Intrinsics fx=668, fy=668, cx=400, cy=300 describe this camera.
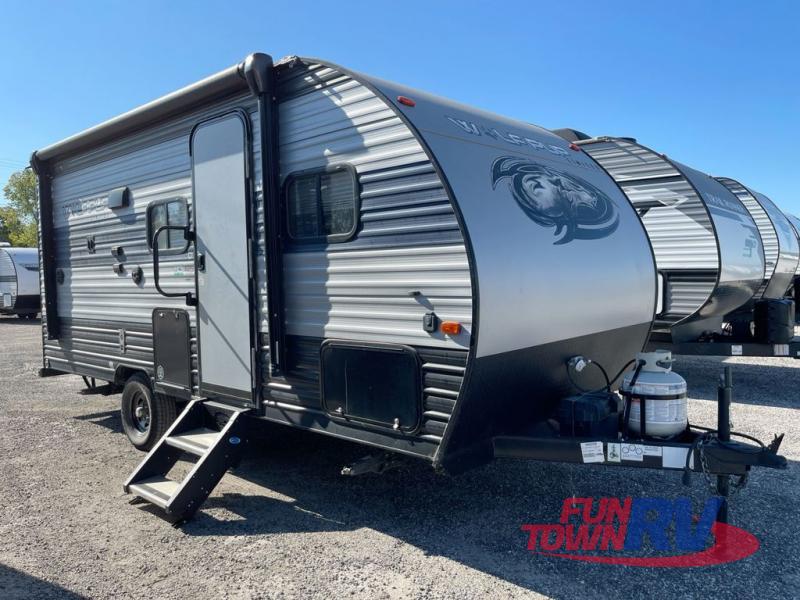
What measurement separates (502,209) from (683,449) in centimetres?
170

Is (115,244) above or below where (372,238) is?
above

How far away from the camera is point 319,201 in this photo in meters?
4.42

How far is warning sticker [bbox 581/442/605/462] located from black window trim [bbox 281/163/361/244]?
6.20ft

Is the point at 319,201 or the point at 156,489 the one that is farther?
the point at 156,489

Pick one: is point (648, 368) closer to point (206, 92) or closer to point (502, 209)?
point (502, 209)

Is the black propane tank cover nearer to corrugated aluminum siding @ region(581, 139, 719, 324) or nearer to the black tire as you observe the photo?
corrugated aluminum siding @ region(581, 139, 719, 324)

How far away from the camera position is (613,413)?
439 centimetres

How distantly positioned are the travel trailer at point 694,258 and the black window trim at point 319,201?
434 cm

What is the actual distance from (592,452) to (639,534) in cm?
87

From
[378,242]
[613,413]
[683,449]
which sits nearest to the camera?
[683,449]

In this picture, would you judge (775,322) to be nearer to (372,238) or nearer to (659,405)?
(659,405)

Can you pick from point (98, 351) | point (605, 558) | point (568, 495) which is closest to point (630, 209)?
point (568, 495)

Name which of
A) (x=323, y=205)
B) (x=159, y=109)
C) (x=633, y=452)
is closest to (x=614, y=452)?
(x=633, y=452)

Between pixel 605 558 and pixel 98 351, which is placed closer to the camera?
pixel 605 558
